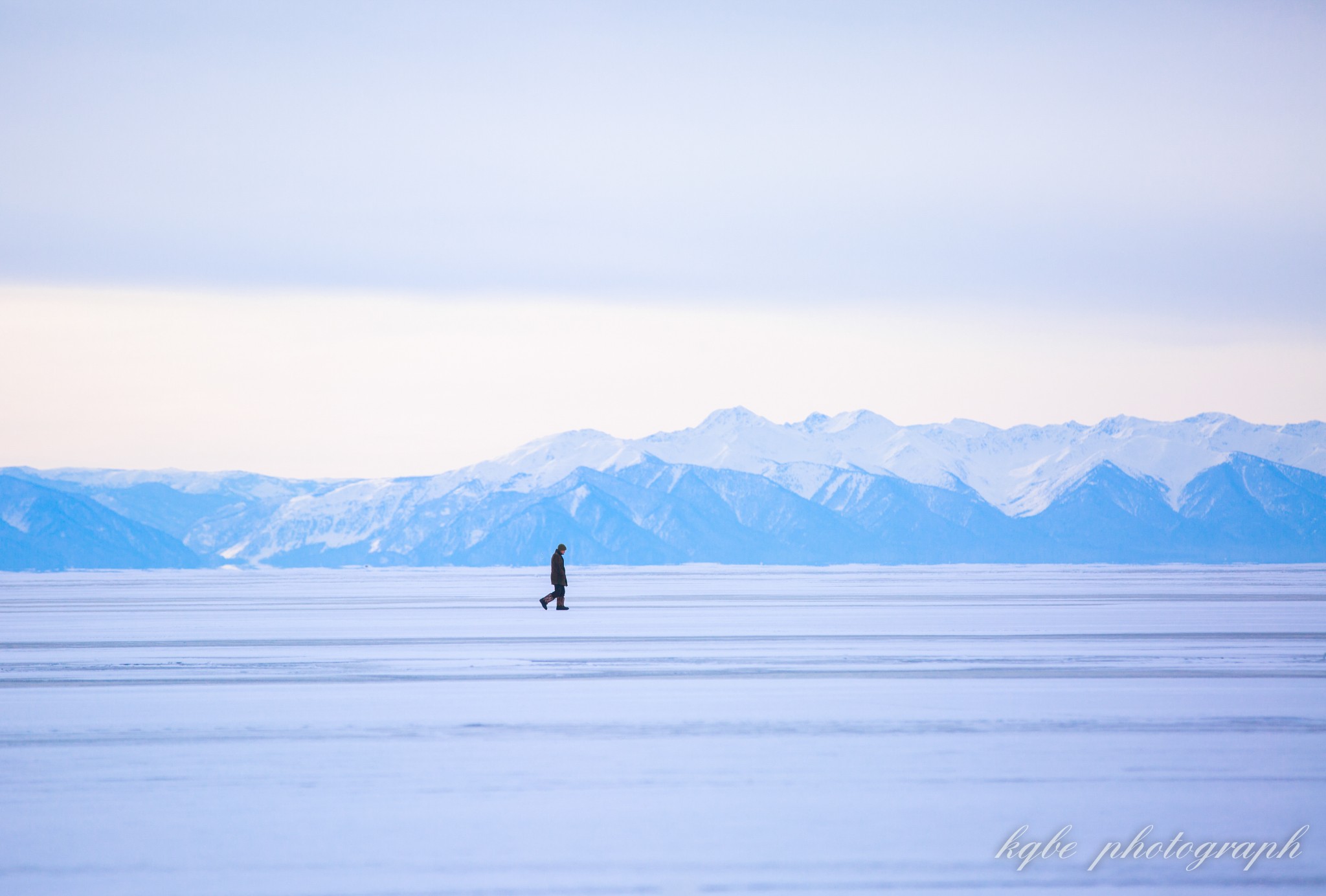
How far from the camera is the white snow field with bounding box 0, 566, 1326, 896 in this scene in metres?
8.62

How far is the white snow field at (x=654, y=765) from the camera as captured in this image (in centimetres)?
862

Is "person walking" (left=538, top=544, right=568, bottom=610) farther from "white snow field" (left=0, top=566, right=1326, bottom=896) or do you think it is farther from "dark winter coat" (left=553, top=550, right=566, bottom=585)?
"white snow field" (left=0, top=566, right=1326, bottom=896)

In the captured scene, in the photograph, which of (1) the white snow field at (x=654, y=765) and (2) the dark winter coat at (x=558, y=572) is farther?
(2) the dark winter coat at (x=558, y=572)

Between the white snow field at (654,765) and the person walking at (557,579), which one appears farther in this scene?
the person walking at (557,579)

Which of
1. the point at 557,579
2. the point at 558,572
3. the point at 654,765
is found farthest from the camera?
the point at 557,579

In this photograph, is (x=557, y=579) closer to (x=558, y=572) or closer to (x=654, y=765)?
(x=558, y=572)

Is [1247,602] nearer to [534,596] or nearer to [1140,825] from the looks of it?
[534,596]

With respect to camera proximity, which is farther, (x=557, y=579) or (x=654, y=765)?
(x=557, y=579)

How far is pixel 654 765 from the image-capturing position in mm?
11797

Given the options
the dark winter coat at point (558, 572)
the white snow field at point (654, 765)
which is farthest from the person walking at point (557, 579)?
the white snow field at point (654, 765)

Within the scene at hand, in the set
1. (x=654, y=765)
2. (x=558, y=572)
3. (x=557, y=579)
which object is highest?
(x=654, y=765)

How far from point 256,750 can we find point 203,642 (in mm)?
15231

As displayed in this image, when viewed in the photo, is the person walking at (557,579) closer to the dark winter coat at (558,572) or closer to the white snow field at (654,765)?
the dark winter coat at (558,572)

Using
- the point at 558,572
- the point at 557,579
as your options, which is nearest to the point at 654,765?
the point at 558,572
